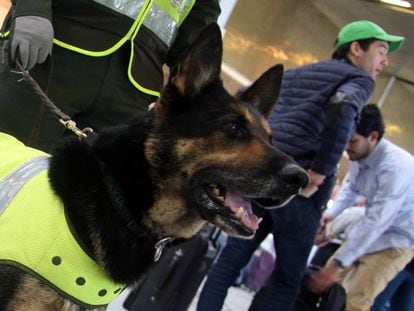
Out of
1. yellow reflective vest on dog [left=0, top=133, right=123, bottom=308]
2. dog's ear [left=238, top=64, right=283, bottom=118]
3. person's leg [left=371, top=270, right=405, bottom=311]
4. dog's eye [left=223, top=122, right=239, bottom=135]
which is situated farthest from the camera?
person's leg [left=371, top=270, right=405, bottom=311]

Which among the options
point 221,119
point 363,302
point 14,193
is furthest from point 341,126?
point 14,193

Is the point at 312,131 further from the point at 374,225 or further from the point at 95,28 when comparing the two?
the point at 95,28

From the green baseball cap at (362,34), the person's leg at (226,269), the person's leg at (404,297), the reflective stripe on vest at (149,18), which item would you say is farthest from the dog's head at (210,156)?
the person's leg at (404,297)

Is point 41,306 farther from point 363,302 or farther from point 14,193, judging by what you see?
point 363,302

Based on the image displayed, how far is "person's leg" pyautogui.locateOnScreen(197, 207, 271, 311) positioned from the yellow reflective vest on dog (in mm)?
A: 1459

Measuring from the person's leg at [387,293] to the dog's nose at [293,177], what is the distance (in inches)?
98.8

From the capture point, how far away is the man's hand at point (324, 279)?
9.37ft

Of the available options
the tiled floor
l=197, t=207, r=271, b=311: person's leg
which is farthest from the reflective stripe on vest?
the tiled floor

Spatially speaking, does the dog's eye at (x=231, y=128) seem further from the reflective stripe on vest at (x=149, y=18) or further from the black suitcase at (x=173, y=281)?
the black suitcase at (x=173, y=281)

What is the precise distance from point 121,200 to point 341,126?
55.4 inches

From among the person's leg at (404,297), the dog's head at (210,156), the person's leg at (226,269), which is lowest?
the person's leg at (404,297)

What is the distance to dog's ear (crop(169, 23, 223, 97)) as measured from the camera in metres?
1.34

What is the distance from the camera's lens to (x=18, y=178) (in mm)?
1204

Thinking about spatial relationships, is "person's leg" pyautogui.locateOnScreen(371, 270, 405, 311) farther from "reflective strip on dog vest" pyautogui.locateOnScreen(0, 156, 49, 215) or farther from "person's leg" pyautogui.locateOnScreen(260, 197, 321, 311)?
"reflective strip on dog vest" pyautogui.locateOnScreen(0, 156, 49, 215)
